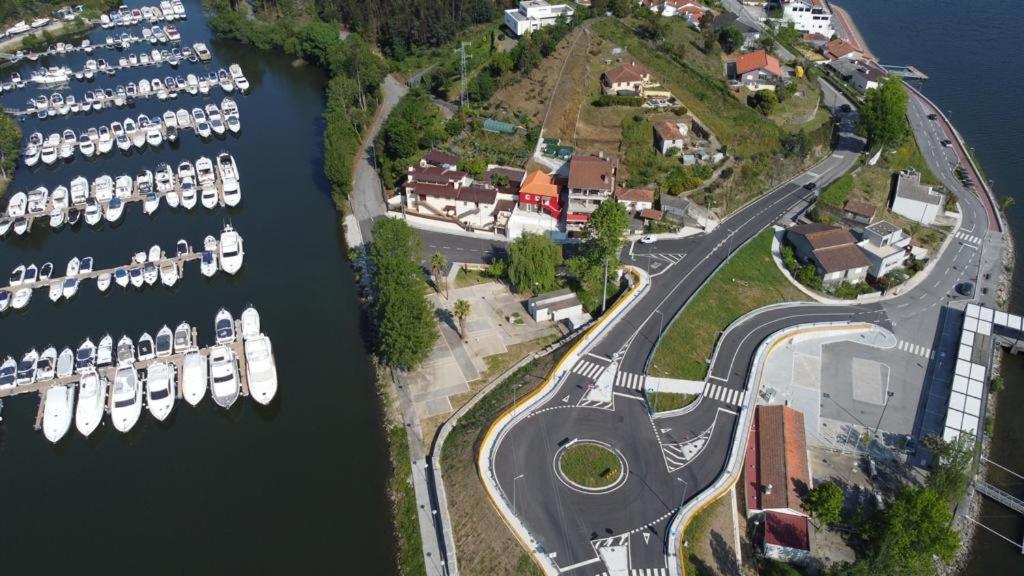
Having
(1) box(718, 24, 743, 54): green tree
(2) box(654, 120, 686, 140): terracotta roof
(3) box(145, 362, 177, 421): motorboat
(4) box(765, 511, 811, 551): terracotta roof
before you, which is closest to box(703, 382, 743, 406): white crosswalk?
(4) box(765, 511, 811, 551): terracotta roof

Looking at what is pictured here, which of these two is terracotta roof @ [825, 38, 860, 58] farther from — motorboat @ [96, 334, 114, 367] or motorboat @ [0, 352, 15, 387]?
motorboat @ [96, 334, 114, 367]

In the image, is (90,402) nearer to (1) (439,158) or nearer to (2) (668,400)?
(1) (439,158)

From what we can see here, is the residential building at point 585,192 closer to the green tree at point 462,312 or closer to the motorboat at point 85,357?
the green tree at point 462,312

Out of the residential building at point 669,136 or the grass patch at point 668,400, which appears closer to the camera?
the grass patch at point 668,400

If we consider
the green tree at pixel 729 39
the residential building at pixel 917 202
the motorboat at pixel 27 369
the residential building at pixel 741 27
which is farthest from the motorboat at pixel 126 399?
the residential building at pixel 741 27

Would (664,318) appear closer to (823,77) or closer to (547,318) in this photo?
(547,318)

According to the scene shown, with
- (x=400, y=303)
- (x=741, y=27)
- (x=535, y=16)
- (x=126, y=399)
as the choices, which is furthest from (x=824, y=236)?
(x=535, y=16)
